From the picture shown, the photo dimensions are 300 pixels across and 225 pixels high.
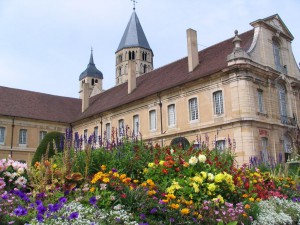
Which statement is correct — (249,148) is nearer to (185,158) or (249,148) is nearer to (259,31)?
(259,31)

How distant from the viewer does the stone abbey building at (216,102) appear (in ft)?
59.0

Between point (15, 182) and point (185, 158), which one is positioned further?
point (185, 158)

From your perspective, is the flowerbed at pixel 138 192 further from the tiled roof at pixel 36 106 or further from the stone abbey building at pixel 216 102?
the tiled roof at pixel 36 106

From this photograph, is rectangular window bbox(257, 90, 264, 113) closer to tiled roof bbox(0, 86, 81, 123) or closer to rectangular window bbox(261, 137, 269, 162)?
rectangular window bbox(261, 137, 269, 162)

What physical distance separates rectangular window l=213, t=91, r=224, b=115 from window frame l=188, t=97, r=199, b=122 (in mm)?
1340

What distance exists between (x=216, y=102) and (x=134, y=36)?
142 feet

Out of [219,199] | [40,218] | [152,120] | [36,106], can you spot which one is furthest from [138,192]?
[36,106]

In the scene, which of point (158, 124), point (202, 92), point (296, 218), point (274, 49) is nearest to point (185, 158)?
point (296, 218)

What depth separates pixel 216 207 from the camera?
5.68 meters

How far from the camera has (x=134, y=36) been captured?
59844 millimetres

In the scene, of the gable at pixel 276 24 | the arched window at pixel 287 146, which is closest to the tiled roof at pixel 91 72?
the gable at pixel 276 24

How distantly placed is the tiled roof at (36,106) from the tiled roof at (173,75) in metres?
3.25

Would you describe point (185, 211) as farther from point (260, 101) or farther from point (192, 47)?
point (192, 47)

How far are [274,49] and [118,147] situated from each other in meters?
16.9
